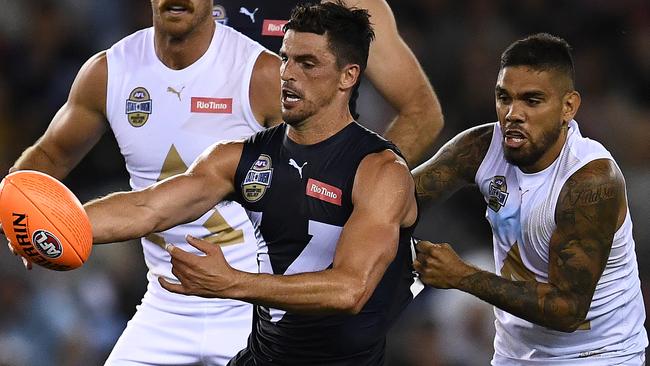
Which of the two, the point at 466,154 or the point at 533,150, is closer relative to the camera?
the point at 533,150

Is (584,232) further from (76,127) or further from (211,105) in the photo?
(76,127)

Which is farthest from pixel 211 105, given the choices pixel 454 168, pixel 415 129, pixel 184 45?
pixel 454 168

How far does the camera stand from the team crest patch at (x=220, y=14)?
5133 mm

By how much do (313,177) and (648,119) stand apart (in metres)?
3.65

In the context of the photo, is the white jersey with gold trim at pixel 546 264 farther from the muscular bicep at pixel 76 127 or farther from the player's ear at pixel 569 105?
the muscular bicep at pixel 76 127

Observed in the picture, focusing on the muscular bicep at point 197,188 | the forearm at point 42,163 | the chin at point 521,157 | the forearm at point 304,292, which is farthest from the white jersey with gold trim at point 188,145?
the forearm at point 304,292

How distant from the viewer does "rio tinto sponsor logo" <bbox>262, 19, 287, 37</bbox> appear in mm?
5016

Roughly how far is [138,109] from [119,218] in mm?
874

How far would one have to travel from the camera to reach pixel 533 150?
13.8ft

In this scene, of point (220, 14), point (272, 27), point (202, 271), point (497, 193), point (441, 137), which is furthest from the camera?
point (441, 137)

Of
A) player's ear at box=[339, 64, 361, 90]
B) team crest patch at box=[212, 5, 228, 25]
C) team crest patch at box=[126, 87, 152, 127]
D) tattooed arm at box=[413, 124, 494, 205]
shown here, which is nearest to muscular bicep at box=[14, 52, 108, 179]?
team crest patch at box=[126, 87, 152, 127]

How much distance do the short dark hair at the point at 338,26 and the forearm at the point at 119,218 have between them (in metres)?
0.84

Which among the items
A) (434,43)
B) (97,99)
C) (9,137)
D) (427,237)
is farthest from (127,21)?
(97,99)

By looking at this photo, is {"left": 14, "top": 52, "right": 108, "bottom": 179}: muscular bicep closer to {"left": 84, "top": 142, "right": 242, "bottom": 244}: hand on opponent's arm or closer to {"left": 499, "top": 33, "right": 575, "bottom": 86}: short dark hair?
{"left": 84, "top": 142, "right": 242, "bottom": 244}: hand on opponent's arm
